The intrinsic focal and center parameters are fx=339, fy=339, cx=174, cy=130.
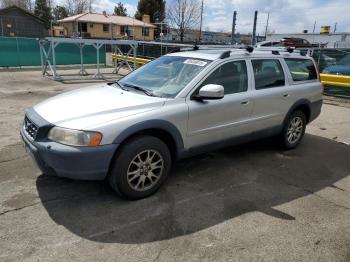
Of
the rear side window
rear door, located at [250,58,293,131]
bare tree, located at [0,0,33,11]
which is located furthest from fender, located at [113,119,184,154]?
bare tree, located at [0,0,33,11]

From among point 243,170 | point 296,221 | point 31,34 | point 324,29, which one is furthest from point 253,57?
point 31,34

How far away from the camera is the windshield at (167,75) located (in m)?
4.18

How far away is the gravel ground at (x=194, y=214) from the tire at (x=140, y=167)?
16cm

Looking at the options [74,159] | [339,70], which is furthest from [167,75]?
[339,70]

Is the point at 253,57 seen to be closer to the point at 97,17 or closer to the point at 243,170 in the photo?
the point at 243,170

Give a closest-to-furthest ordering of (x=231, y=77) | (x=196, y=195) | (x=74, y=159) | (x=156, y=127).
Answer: (x=74, y=159)
(x=156, y=127)
(x=196, y=195)
(x=231, y=77)

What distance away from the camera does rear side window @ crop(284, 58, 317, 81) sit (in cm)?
559

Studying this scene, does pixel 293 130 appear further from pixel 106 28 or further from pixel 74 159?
pixel 106 28

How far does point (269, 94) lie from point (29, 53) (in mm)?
16939

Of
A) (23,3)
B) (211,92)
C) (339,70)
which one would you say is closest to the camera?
(211,92)

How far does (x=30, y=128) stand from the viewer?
379 cm

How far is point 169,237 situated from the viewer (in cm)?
319

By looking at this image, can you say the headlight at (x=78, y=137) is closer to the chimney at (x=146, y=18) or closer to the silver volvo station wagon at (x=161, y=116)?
the silver volvo station wagon at (x=161, y=116)

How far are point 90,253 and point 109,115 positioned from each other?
1.37m
